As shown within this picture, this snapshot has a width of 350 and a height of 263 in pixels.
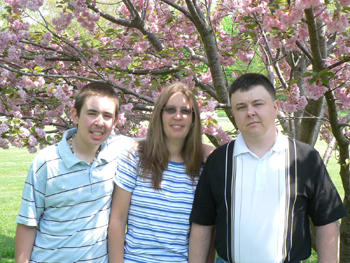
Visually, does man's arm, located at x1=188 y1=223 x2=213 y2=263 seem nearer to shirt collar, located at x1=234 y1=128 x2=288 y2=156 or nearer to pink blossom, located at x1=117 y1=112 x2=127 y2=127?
shirt collar, located at x1=234 y1=128 x2=288 y2=156

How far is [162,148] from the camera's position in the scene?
2174 millimetres

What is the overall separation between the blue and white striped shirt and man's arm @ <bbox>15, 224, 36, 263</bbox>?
21.2 inches

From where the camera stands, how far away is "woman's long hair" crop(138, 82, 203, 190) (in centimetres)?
212

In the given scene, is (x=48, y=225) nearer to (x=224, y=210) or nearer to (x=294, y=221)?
(x=224, y=210)

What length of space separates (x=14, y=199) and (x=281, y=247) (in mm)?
7837

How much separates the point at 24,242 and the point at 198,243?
99cm

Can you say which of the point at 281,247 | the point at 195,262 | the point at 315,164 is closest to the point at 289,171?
the point at 315,164

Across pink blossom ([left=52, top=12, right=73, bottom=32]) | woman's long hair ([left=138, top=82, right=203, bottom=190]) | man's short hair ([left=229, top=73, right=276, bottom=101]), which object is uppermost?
pink blossom ([left=52, top=12, right=73, bottom=32])

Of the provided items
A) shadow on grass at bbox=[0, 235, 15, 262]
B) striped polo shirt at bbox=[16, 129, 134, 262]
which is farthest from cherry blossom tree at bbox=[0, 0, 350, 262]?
shadow on grass at bbox=[0, 235, 15, 262]

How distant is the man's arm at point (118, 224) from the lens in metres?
2.02

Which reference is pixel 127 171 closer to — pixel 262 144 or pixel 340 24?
pixel 262 144

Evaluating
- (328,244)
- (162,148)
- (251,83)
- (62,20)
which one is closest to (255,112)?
(251,83)

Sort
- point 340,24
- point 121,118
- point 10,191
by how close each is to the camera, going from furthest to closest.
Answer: point 10,191 < point 121,118 < point 340,24

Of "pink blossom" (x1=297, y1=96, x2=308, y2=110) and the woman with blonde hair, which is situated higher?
"pink blossom" (x1=297, y1=96, x2=308, y2=110)
